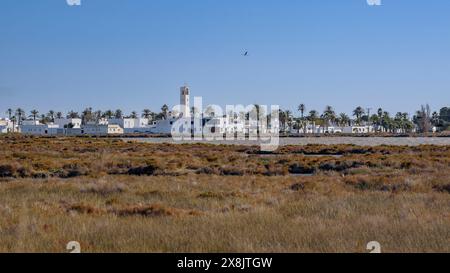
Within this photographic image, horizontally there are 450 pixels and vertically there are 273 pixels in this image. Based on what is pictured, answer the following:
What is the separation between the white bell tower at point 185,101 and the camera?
6058 inches

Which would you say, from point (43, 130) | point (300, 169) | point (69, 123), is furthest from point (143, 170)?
point (69, 123)

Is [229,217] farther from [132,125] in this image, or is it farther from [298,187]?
[132,125]

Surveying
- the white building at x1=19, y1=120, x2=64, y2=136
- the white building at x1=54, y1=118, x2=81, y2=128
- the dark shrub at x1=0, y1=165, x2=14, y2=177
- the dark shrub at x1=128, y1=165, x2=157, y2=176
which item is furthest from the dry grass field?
the white building at x1=54, y1=118, x2=81, y2=128

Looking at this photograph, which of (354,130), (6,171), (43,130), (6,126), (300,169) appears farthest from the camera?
(6,126)

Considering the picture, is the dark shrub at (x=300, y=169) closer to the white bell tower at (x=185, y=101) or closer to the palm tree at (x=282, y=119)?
the white bell tower at (x=185, y=101)

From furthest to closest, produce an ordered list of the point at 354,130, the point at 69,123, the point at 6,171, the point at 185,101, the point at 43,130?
the point at 354,130
the point at 69,123
the point at 43,130
the point at 185,101
the point at 6,171

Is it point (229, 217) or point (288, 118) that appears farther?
point (288, 118)

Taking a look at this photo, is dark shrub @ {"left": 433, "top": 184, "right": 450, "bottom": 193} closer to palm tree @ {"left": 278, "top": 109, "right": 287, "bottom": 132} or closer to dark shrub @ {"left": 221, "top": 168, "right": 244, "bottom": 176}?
dark shrub @ {"left": 221, "top": 168, "right": 244, "bottom": 176}

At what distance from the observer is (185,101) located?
157m

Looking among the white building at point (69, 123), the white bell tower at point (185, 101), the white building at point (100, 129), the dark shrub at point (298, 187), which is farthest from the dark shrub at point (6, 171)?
the white building at point (69, 123)

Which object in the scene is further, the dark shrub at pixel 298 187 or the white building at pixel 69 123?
the white building at pixel 69 123

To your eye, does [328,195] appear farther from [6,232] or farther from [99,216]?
[6,232]

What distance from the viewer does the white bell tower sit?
153875mm
